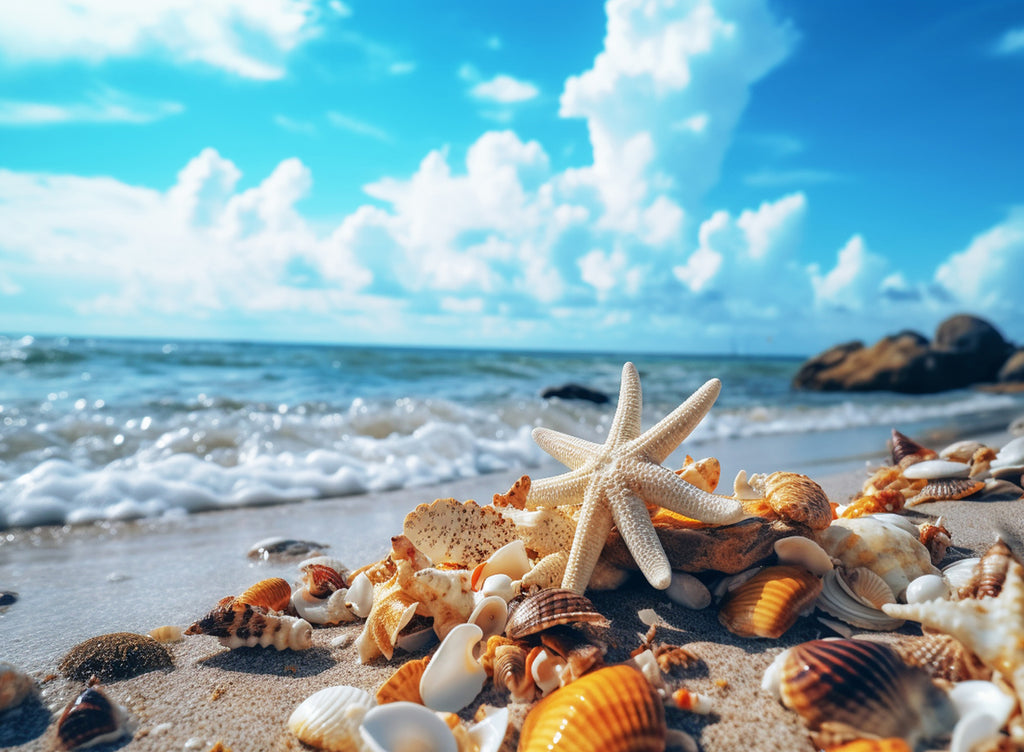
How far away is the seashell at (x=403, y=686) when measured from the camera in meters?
2.08

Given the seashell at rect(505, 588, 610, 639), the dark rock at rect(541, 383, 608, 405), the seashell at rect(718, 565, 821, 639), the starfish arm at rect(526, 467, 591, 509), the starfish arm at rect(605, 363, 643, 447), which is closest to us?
the seashell at rect(505, 588, 610, 639)

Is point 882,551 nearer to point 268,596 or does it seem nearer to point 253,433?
point 268,596

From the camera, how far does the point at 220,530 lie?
16.7ft

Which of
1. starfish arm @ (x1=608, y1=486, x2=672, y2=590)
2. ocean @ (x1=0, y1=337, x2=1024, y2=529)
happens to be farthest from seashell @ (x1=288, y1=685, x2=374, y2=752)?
ocean @ (x1=0, y1=337, x2=1024, y2=529)

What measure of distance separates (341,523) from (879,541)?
4.00 m

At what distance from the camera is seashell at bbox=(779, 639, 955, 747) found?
5.61 ft

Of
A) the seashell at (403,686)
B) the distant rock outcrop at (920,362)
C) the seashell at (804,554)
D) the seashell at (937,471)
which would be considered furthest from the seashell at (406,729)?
the distant rock outcrop at (920,362)

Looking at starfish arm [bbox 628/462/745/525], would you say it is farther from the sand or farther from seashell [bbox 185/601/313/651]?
seashell [bbox 185/601/313/651]

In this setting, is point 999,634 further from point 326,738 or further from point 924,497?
point 924,497

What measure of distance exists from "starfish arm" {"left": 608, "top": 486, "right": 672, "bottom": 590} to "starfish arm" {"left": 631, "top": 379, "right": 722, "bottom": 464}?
0.23m

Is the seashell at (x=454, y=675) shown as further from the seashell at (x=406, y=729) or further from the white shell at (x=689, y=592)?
the white shell at (x=689, y=592)

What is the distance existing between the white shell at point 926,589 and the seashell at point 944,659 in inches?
17.7

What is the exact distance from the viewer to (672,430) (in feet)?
8.98

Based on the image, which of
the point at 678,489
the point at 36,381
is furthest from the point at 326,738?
the point at 36,381
